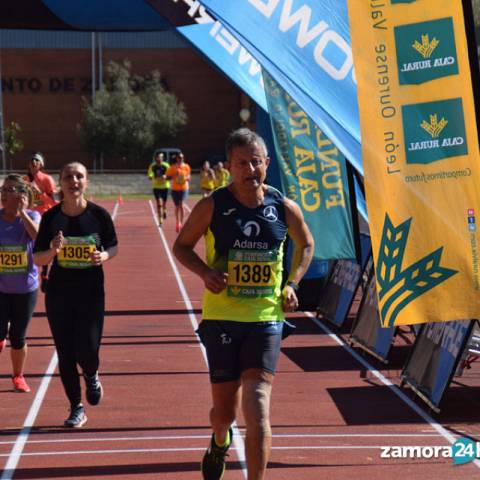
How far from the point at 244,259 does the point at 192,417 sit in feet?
10.1

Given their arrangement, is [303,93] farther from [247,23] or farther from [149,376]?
[149,376]

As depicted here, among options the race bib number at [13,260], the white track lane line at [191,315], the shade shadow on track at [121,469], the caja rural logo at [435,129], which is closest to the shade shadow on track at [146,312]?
the white track lane line at [191,315]

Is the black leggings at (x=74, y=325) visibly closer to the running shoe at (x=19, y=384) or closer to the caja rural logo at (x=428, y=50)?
the running shoe at (x=19, y=384)

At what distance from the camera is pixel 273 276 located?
21.7 feet

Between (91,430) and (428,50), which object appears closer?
(428,50)

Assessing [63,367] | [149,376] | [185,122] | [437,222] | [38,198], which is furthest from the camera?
[185,122]

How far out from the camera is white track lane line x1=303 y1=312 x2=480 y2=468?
862 centimetres

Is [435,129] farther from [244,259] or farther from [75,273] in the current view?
[75,273]

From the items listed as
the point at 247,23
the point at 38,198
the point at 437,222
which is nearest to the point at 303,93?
the point at 247,23

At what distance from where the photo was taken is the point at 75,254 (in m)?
8.58

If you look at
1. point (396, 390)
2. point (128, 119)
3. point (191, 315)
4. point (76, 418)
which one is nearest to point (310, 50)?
point (396, 390)

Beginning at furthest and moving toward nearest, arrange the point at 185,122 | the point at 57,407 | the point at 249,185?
the point at 185,122 → the point at 57,407 → the point at 249,185

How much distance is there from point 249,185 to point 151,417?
3309 millimetres

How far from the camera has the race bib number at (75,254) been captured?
→ 8.56 metres
